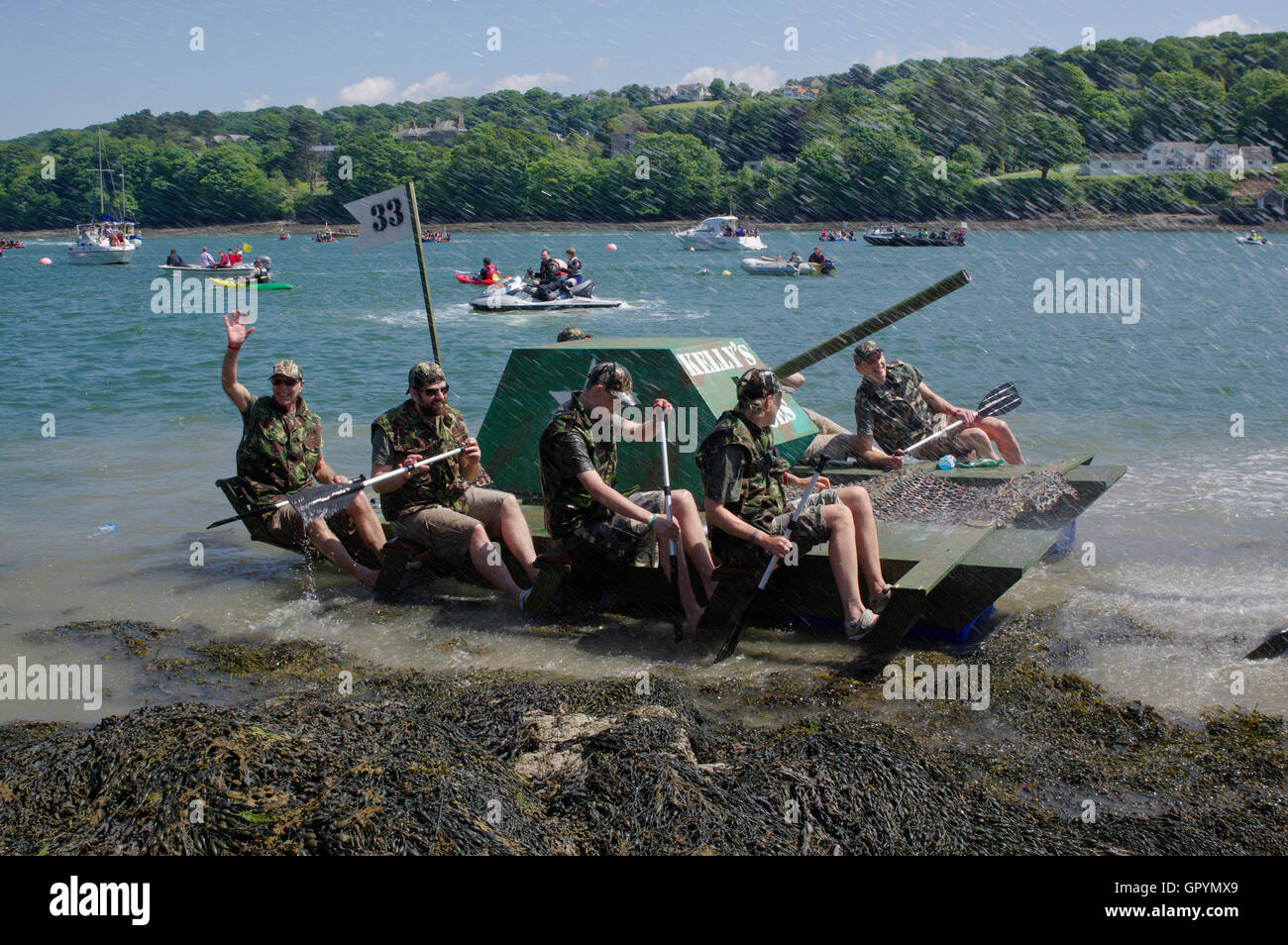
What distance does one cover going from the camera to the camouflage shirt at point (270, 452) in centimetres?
932

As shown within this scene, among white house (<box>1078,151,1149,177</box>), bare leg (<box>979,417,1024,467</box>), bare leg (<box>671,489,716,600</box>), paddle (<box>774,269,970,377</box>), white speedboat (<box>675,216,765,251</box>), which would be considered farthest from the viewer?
white house (<box>1078,151,1149,177</box>)

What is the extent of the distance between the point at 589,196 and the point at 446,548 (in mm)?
137501

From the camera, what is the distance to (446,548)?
8688 millimetres

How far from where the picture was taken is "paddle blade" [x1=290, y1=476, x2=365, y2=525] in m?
8.71

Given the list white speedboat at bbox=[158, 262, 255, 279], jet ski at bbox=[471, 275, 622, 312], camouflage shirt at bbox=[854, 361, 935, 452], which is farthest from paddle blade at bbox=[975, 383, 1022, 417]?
white speedboat at bbox=[158, 262, 255, 279]

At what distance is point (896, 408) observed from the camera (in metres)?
10.2

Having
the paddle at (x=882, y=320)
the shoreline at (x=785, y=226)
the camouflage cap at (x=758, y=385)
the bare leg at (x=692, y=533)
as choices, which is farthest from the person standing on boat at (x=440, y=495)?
the shoreline at (x=785, y=226)

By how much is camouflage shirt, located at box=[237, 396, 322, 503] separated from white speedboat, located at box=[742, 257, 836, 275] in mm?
53867

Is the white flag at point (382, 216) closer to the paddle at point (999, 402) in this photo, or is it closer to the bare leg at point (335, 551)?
the bare leg at point (335, 551)

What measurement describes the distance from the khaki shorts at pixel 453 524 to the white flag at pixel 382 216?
9.16ft

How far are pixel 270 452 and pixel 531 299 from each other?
30.9 metres

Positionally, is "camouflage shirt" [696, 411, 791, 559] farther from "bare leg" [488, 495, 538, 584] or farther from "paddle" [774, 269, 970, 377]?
"paddle" [774, 269, 970, 377]

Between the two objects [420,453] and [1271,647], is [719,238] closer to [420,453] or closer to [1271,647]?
[420,453]

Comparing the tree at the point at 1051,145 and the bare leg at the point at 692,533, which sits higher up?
the tree at the point at 1051,145
